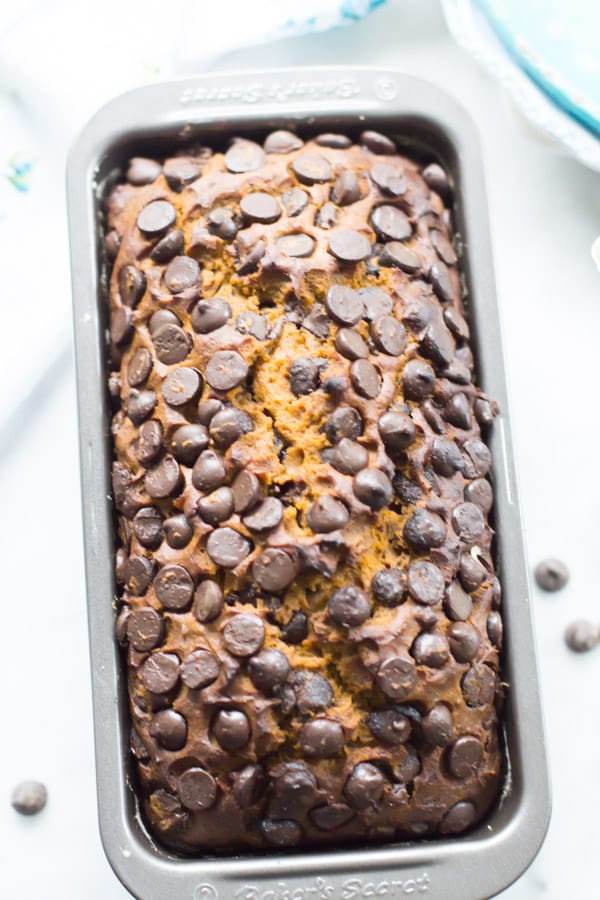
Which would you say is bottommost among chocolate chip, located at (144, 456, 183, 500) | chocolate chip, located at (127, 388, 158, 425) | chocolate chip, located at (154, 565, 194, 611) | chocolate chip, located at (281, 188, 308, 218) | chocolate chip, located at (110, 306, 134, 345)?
chocolate chip, located at (154, 565, 194, 611)

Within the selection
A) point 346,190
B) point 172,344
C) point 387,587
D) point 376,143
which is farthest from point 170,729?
point 376,143

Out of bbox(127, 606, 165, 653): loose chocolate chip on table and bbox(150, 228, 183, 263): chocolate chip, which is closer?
bbox(127, 606, 165, 653): loose chocolate chip on table

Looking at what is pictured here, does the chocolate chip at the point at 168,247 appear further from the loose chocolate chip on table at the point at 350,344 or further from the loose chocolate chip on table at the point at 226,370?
the loose chocolate chip on table at the point at 350,344

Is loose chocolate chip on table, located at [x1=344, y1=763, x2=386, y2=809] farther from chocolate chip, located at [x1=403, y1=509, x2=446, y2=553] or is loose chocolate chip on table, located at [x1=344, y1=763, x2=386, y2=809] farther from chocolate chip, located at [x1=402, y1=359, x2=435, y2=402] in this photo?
chocolate chip, located at [x1=402, y1=359, x2=435, y2=402]

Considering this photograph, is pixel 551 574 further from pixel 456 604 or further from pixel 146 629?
pixel 146 629

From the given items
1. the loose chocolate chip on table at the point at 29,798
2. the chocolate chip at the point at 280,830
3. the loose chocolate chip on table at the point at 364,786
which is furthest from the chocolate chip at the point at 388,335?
the loose chocolate chip on table at the point at 29,798

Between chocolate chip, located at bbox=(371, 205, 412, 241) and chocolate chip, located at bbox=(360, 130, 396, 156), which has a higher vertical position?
chocolate chip, located at bbox=(360, 130, 396, 156)

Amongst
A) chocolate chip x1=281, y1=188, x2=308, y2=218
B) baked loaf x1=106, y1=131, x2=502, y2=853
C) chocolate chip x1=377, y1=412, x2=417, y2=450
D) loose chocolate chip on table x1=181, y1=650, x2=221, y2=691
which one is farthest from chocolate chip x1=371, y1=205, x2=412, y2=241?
loose chocolate chip on table x1=181, y1=650, x2=221, y2=691
